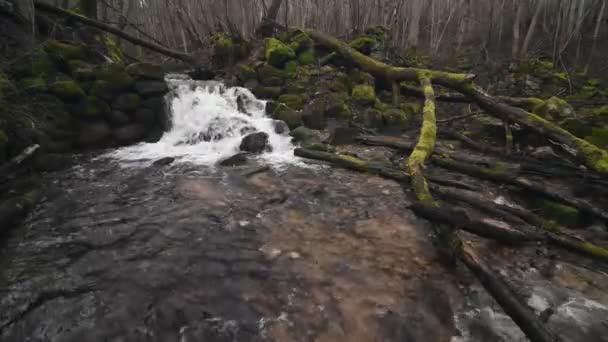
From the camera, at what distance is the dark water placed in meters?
2.99

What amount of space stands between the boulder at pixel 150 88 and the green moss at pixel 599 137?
36.1 feet

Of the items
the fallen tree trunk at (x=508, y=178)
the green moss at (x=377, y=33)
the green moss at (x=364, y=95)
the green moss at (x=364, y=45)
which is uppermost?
the green moss at (x=377, y=33)

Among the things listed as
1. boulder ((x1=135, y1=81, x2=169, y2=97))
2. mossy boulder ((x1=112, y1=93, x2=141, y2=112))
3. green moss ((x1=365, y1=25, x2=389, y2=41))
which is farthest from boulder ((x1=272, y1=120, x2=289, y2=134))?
green moss ((x1=365, y1=25, x2=389, y2=41))

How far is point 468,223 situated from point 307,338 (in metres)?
2.18

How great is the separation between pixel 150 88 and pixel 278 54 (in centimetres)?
556

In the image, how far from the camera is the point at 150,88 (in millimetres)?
9797

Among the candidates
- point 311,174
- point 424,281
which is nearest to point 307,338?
point 424,281

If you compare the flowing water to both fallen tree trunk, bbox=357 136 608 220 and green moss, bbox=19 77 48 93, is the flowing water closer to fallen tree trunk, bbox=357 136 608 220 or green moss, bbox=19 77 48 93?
fallen tree trunk, bbox=357 136 608 220

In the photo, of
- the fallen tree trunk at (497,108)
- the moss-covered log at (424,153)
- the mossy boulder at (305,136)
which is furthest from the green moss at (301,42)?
the moss-covered log at (424,153)

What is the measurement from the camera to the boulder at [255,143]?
884 cm

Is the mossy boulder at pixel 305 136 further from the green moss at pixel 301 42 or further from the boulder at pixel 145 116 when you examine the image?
the green moss at pixel 301 42

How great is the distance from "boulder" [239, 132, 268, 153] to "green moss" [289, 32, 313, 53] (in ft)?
22.0

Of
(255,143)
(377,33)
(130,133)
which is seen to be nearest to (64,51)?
(130,133)

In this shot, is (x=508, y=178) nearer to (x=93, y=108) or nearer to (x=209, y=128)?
(x=209, y=128)
